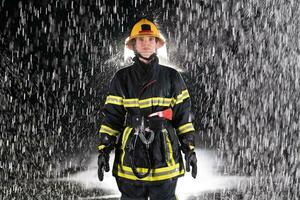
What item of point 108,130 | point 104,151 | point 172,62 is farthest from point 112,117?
point 172,62

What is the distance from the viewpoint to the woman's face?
3.27m

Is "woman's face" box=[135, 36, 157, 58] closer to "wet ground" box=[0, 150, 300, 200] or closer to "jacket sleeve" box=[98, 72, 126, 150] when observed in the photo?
"jacket sleeve" box=[98, 72, 126, 150]

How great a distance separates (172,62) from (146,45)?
9575mm

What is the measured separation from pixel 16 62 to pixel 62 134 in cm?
259

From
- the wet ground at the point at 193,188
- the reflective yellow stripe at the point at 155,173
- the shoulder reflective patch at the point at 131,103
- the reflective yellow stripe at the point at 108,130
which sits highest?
the shoulder reflective patch at the point at 131,103

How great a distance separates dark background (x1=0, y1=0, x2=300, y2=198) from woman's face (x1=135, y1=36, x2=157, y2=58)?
624 cm

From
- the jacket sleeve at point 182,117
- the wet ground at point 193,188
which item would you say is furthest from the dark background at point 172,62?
the jacket sleeve at point 182,117

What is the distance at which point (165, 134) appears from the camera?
317 centimetres

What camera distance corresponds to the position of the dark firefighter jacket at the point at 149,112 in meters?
3.12

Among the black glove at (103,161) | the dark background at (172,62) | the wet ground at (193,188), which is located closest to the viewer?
the black glove at (103,161)

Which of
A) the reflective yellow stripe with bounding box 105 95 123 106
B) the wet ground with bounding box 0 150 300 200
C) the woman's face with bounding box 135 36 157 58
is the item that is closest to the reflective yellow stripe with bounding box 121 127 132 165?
the reflective yellow stripe with bounding box 105 95 123 106

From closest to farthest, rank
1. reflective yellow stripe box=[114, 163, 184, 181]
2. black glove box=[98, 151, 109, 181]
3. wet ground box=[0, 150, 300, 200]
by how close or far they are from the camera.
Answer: reflective yellow stripe box=[114, 163, 184, 181] → black glove box=[98, 151, 109, 181] → wet ground box=[0, 150, 300, 200]

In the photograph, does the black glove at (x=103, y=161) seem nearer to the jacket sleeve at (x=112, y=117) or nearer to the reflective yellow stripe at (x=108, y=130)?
the jacket sleeve at (x=112, y=117)

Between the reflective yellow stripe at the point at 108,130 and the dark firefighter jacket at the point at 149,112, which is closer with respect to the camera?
the dark firefighter jacket at the point at 149,112
